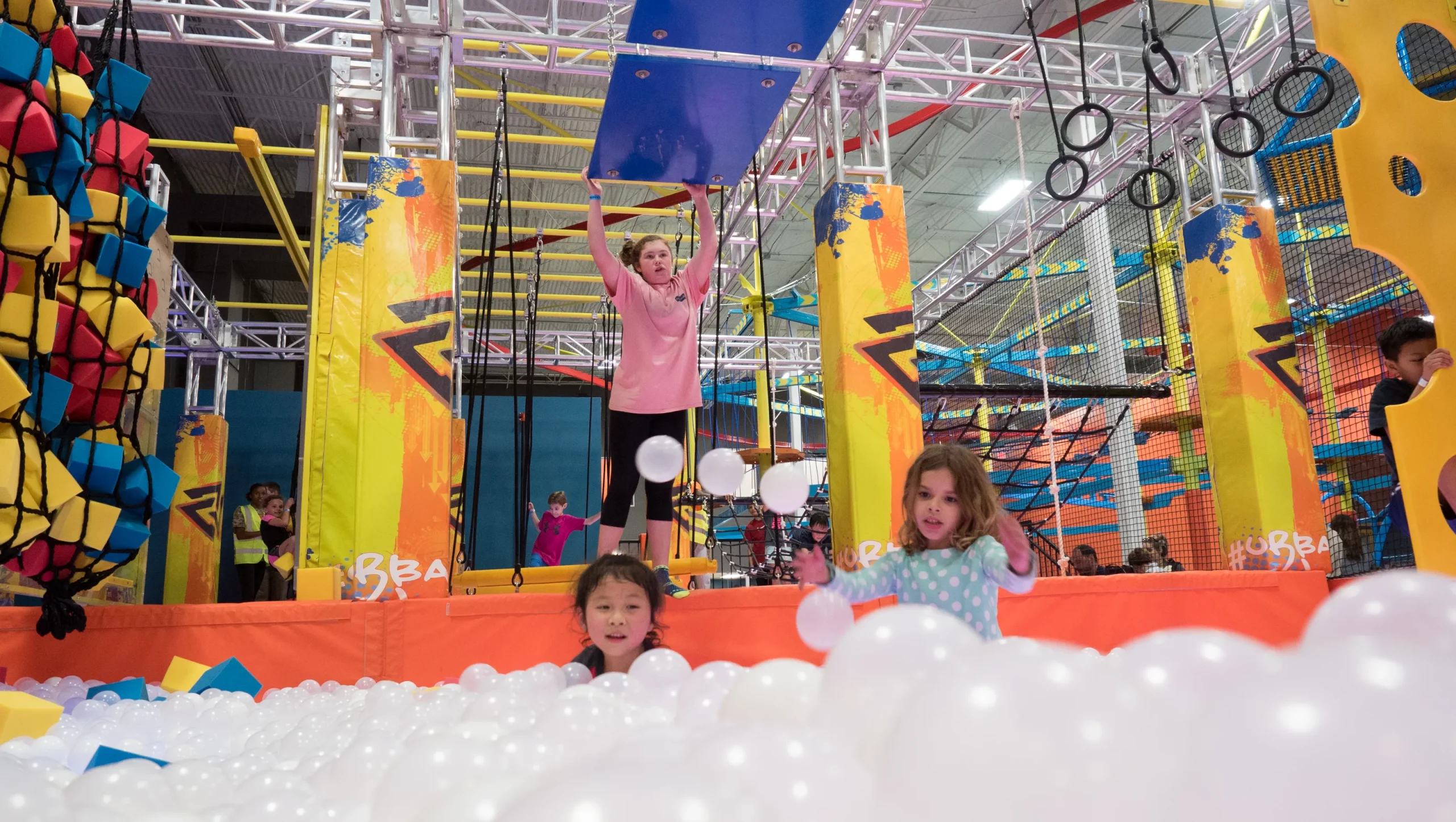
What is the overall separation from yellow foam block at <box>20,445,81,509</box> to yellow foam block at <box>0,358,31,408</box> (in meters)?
0.12

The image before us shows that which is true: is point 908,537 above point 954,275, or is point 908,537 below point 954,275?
below

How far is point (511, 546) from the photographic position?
11055 millimetres

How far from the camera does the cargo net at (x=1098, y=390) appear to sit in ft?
23.0

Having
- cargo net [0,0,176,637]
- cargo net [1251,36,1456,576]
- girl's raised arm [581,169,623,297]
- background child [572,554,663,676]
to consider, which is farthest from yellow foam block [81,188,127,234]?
cargo net [1251,36,1456,576]

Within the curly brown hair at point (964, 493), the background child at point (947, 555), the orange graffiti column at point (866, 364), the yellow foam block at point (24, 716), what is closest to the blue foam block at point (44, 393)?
the yellow foam block at point (24, 716)

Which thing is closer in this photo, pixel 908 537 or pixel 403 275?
pixel 908 537

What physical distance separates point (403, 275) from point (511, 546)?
772 cm

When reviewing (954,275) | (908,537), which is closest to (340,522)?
(908,537)

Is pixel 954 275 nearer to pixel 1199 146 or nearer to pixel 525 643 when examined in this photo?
pixel 1199 146

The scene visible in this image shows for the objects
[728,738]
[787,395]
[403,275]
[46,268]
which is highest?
[787,395]

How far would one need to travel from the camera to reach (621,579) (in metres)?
2.30

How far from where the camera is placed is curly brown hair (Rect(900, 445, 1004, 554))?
212 cm

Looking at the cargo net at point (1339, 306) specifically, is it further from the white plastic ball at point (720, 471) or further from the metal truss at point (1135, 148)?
the white plastic ball at point (720, 471)

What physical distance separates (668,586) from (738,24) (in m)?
1.96
